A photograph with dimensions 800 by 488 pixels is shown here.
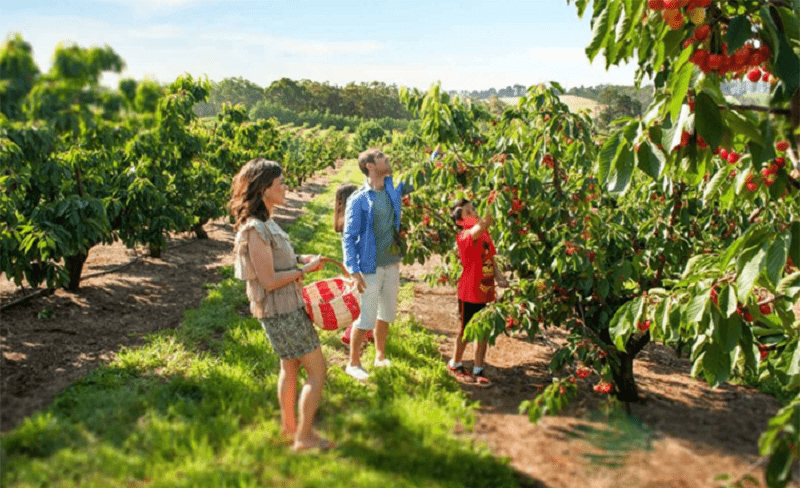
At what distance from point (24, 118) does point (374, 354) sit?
3060mm

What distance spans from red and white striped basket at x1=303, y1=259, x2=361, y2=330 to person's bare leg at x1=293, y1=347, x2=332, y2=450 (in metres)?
0.68

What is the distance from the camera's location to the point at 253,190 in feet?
10.00

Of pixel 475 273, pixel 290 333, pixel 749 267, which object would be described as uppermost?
pixel 749 267

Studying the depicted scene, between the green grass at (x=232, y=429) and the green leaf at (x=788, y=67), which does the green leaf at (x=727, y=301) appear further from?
the green grass at (x=232, y=429)

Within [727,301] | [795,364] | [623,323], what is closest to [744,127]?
[727,301]

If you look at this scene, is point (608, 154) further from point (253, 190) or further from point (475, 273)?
point (475, 273)

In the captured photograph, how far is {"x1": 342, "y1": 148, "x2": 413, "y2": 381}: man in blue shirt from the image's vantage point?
4148 millimetres

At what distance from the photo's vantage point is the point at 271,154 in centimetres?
1809

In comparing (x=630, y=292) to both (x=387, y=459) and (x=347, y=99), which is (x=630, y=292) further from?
(x=347, y=99)

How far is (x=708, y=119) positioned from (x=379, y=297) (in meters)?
2.94

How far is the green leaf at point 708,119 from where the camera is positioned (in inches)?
67.2

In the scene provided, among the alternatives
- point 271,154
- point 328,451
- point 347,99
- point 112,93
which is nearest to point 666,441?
point 328,451

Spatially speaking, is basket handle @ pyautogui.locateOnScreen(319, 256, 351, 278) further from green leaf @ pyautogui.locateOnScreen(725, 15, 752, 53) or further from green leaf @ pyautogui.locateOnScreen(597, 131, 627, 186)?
green leaf @ pyautogui.locateOnScreen(725, 15, 752, 53)

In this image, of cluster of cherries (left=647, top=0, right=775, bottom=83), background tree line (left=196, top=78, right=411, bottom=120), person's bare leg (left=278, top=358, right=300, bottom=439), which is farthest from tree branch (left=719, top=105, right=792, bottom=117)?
background tree line (left=196, top=78, right=411, bottom=120)
